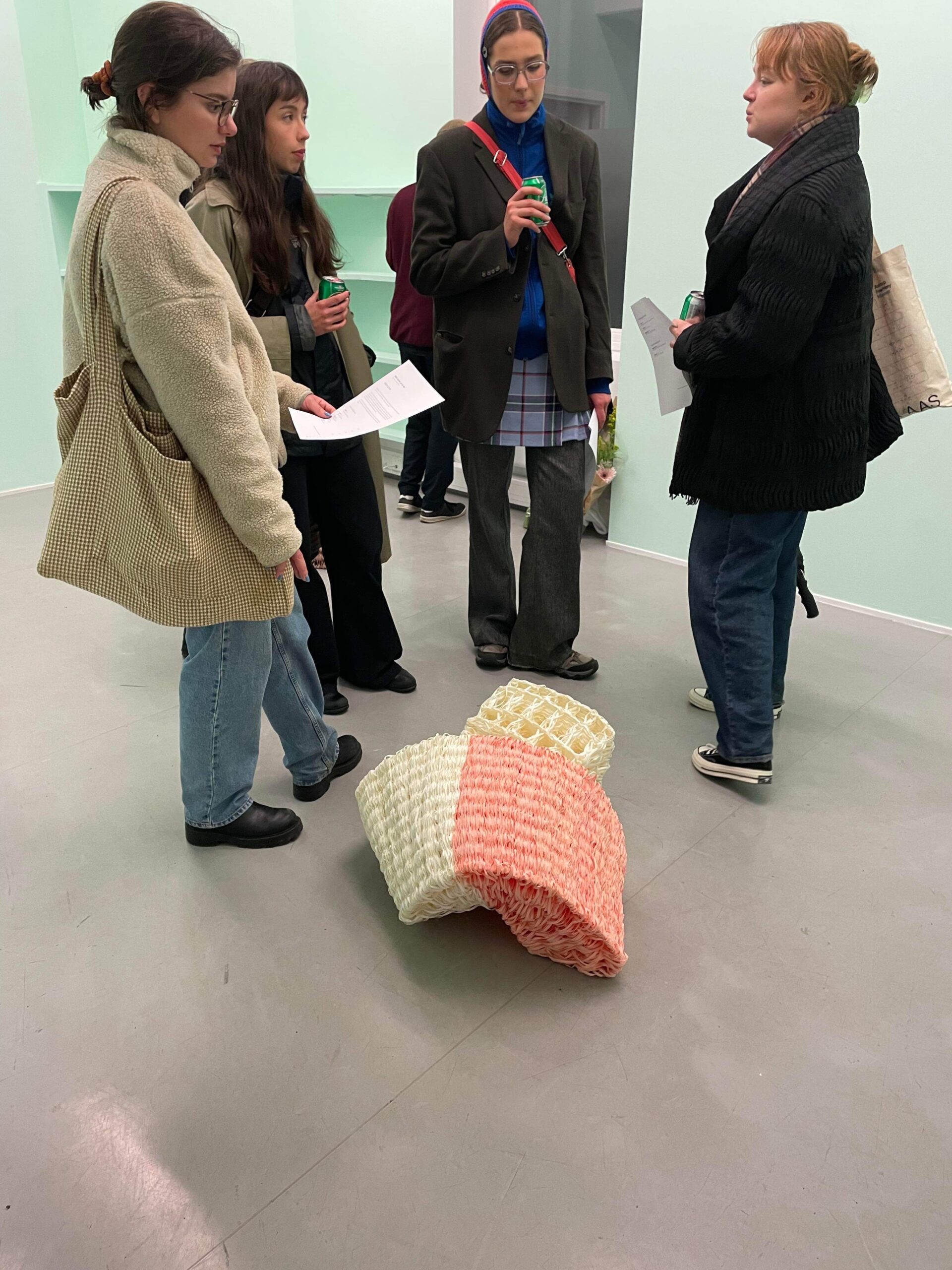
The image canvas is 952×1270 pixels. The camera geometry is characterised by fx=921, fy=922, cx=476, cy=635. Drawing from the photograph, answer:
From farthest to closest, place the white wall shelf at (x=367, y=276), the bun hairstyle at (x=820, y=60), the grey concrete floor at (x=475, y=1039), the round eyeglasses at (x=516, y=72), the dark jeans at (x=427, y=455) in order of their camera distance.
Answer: the white wall shelf at (x=367, y=276) → the dark jeans at (x=427, y=455) → the round eyeglasses at (x=516, y=72) → the bun hairstyle at (x=820, y=60) → the grey concrete floor at (x=475, y=1039)

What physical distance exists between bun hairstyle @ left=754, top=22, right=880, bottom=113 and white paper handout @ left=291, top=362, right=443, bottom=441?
930 millimetres

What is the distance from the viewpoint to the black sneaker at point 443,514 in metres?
4.26

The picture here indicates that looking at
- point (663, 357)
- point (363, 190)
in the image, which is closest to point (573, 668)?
point (663, 357)

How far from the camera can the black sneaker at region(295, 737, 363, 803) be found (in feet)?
7.13

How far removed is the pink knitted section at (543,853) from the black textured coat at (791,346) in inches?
30.0

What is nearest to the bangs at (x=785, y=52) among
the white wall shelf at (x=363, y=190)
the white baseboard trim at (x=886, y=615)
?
the white baseboard trim at (x=886, y=615)

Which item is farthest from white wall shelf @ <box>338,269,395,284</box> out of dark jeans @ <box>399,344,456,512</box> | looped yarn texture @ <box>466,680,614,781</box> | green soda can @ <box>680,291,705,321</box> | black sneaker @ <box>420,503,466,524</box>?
looped yarn texture @ <box>466,680,614,781</box>

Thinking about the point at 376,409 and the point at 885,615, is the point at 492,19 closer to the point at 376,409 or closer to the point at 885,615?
the point at 376,409

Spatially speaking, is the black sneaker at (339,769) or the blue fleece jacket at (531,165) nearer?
the black sneaker at (339,769)

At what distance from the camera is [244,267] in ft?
6.72

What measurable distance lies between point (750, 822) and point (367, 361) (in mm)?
1493

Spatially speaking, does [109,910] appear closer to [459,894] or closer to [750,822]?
[459,894]

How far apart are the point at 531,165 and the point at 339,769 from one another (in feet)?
5.46

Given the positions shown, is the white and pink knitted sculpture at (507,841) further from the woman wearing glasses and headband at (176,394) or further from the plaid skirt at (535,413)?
the plaid skirt at (535,413)
